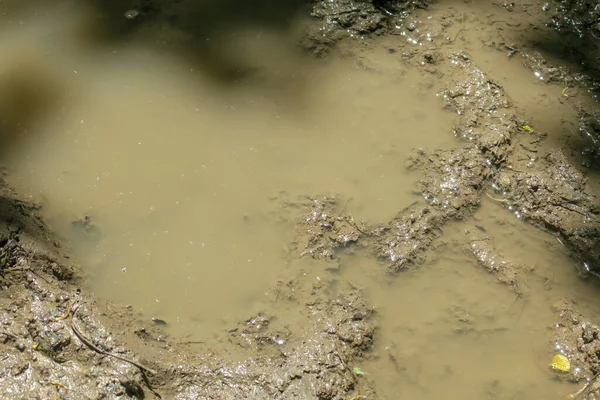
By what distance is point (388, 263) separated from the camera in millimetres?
2721

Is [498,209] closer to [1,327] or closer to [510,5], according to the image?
[510,5]

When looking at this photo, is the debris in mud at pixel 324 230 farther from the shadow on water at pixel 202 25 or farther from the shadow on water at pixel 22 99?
the shadow on water at pixel 22 99

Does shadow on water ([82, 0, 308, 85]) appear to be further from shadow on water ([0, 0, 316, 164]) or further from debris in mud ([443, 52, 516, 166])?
debris in mud ([443, 52, 516, 166])

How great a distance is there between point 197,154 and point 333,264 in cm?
99

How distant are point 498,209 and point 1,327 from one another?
95.1 inches

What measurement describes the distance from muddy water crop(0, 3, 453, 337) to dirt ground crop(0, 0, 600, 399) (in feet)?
0.37

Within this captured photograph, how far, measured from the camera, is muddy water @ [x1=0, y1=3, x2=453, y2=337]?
2.70m

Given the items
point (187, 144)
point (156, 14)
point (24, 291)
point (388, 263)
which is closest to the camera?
point (24, 291)

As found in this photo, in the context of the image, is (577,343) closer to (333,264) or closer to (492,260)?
(492,260)

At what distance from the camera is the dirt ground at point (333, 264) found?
2293 mm

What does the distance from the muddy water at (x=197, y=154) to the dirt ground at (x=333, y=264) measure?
0.11 metres

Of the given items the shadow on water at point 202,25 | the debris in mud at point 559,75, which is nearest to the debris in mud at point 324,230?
the shadow on water at point 202,25

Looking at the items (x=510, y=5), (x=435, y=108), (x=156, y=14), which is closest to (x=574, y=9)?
(x=510, y=5)

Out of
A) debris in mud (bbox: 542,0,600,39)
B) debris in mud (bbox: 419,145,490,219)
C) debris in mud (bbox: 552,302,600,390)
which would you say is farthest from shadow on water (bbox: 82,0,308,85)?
debris in mud (bbox: 552,302,600,390)
